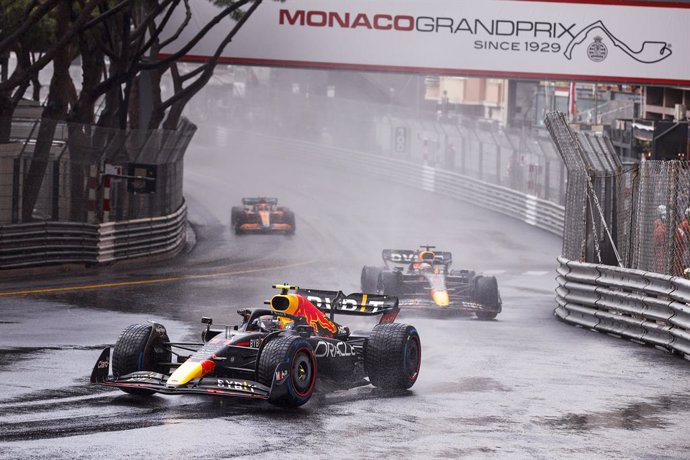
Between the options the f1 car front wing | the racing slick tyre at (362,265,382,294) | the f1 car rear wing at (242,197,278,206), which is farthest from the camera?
the f1 car rear wing at (242,197,278,206)

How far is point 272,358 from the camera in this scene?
1143cm

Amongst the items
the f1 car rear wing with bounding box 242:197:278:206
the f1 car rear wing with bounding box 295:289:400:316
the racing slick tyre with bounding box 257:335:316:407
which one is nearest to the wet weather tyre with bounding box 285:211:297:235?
the f1 car rear wing with bounding box 242:197:278:206

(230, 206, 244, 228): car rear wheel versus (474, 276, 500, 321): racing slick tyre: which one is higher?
→ (230, 206, 244, 228): car rear wheel

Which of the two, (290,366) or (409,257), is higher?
(409,257)

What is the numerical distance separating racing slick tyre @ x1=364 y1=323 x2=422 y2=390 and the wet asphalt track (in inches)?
7.3

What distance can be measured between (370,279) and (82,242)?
24.4 ft

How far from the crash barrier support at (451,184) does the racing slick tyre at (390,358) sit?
23.8 m

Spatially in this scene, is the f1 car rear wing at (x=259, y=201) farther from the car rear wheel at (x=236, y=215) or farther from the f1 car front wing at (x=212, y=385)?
the f1 car front wing at (x=212, y=385)

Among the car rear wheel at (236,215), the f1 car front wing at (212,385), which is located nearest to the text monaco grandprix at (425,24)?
the car rear wheel at (236,215)

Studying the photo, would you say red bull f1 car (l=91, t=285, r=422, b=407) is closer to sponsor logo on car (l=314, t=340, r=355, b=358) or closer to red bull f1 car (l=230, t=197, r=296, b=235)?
sponsor logo on car (l=314, t=340, r=355, b=358)

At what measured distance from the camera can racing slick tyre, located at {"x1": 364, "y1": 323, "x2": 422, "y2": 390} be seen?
42.5 ft

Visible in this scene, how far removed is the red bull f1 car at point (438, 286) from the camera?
68.5ft

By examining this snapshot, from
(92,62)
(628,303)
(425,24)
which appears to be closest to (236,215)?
(92,62)

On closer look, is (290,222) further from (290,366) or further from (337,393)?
(290,366)
